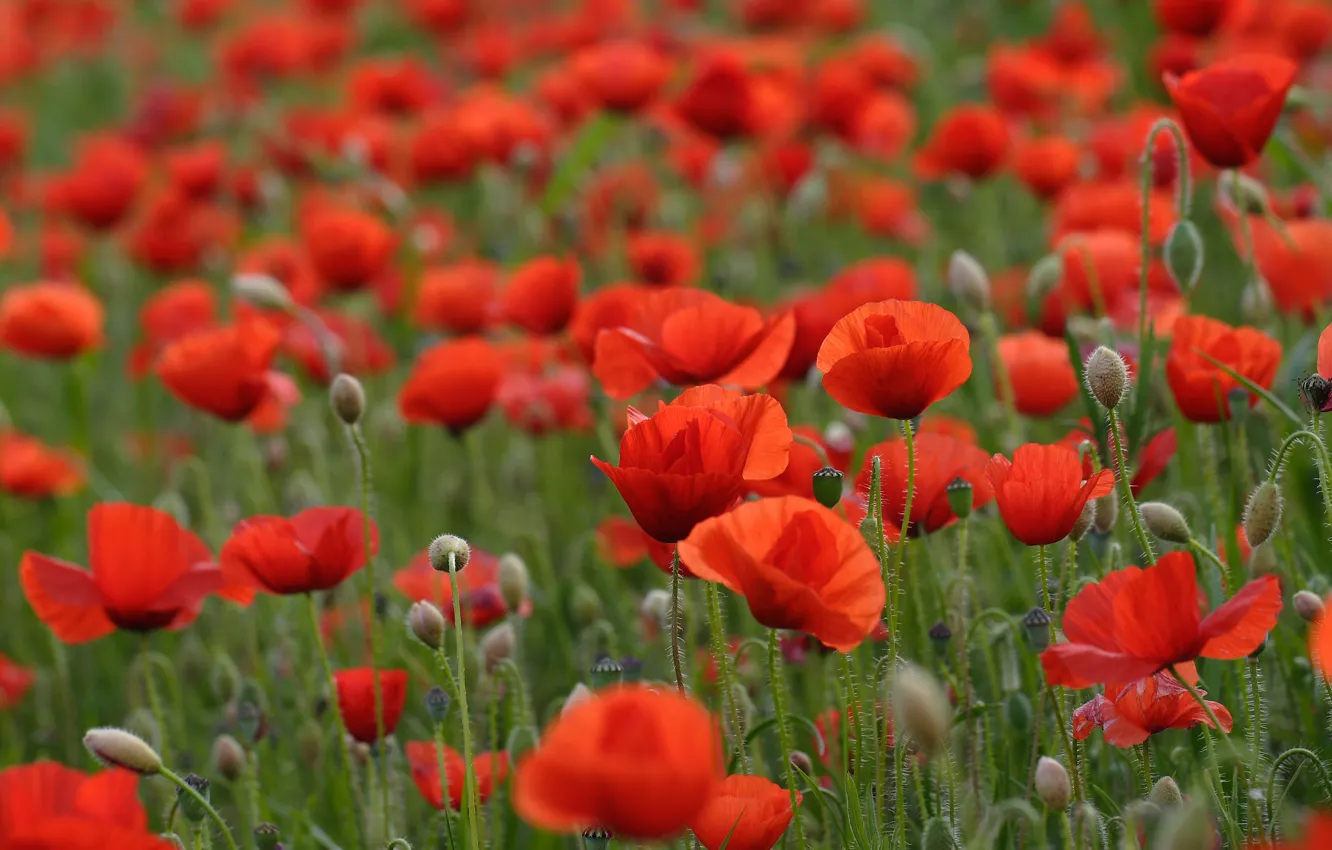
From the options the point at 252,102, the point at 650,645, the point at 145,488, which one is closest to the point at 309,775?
the point at 650,645

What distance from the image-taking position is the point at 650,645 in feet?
8.20

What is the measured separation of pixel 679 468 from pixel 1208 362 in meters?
0.87

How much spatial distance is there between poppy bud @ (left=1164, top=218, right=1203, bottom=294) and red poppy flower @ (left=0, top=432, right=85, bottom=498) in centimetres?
234

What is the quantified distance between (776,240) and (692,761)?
343 cm

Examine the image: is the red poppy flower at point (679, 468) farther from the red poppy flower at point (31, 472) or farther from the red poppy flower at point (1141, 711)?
the red poppy flower at point (31, 472)

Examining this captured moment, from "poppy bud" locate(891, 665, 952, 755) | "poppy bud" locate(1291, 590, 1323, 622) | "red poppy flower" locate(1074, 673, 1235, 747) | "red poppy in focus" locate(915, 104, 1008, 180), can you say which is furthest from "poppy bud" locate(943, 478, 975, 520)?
"red poppy in focus" locate(915, 104, 1008, 180)

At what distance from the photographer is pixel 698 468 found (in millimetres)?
1517

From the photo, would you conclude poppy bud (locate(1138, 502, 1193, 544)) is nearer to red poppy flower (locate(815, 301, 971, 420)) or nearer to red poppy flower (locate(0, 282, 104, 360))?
red poppy flower (locate(815, 301, 971, 420))

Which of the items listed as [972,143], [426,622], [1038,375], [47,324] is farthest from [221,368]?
[972,143]

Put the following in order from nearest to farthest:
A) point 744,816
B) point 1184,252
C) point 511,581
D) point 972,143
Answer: point 744,816, point 511,581, point 1184,252, point 972,143

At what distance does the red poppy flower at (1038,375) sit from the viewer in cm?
244

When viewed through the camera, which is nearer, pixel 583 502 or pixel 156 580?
pixel 156 580

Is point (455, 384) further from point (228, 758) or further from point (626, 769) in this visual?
point (626, 769)

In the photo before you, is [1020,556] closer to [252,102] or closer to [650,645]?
[650,645]
